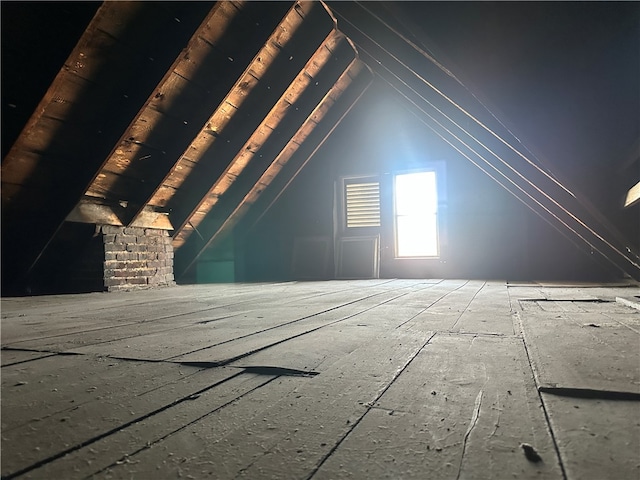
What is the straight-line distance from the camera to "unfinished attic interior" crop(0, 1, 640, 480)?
1.98 feet

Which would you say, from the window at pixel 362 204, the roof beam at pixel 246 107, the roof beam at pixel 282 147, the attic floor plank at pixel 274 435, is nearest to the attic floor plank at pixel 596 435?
the attic floor plank at pixel 274 435

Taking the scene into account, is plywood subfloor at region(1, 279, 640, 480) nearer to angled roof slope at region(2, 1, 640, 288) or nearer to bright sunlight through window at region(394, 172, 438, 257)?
angled roof slope at region(2, 1, 640, 288)

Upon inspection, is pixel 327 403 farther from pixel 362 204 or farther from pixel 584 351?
pixel 362 204

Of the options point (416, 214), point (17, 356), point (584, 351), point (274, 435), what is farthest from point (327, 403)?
point (416, 214)

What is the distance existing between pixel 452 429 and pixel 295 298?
2.25 meters

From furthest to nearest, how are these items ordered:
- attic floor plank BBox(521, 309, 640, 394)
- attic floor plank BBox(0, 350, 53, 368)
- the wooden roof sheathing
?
the wooden roof sheathing < attic floor plank BBox(0, 350, 53, 368) < attic floor plank BBox(521, 309, 640, 394)

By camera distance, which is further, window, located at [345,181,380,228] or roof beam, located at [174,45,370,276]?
window, located at [345,181,380,228]

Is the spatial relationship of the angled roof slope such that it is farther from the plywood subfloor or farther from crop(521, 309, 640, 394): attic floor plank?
the plywood subfloor

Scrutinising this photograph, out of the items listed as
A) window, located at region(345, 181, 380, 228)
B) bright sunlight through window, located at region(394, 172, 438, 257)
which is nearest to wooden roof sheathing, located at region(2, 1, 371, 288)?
window, located at region(345, 181, 380, 228)


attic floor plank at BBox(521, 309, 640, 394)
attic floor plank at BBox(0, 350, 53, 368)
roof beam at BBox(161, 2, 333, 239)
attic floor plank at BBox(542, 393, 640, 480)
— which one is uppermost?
roof beam at BBox(161, 2, 333, 239)

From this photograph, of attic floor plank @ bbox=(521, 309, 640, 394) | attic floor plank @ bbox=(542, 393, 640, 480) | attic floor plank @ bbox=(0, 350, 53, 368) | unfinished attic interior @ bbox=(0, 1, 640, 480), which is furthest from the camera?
attic floor plank @ bbox=(0, 350, 53, 368)

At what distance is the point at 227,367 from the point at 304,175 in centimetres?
554

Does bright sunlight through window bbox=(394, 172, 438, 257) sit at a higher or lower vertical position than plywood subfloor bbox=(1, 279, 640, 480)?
higher

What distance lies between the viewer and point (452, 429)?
626 mm
